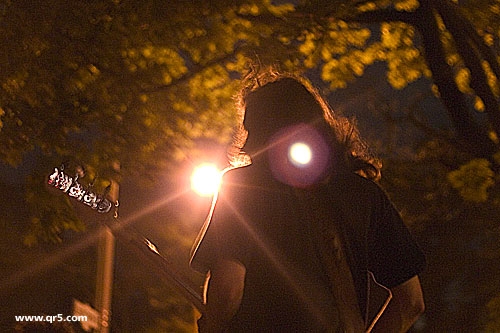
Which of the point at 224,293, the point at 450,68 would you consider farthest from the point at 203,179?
the point at 224,293

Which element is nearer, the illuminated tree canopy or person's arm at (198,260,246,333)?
→ person's arm at (198,260,246,333)

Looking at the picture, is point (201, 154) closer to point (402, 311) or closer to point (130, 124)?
point (130, 124)

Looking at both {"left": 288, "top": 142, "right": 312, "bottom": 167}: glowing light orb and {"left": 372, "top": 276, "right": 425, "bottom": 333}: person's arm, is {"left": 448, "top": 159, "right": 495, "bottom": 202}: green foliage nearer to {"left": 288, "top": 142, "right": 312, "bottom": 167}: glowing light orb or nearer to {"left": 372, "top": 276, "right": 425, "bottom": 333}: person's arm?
{"left": 372, "top": 276, "right": 425, "bottom": 333}: person's arm

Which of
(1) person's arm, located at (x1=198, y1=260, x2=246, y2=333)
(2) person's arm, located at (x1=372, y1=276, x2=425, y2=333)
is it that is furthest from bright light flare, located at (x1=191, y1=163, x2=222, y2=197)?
(1) person's arm, located at (x1=198, y1=260, x2=246, y2=333)

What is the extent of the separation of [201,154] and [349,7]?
3.45 m

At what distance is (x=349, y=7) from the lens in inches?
336

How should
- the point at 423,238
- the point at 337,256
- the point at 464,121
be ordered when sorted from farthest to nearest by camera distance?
the point at 423,238 < the point at 464,121 < the point at 337,256

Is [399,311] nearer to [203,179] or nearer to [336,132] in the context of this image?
[336,132]

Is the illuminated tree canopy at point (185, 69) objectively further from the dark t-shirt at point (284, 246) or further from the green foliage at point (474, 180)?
the dark t-shirt at point (284, 246)

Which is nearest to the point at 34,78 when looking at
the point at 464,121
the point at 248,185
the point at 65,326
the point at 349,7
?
the point at 65,326

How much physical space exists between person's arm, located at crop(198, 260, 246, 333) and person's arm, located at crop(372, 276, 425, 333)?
1.37 ft

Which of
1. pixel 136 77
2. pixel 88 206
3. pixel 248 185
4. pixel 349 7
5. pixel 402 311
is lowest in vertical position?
pixel 402 311

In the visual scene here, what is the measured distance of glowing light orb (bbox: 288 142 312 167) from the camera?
2.07m

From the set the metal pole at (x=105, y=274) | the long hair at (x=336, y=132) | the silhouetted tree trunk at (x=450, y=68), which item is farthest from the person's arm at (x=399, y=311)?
the metal pole at (x=105, y=274)
